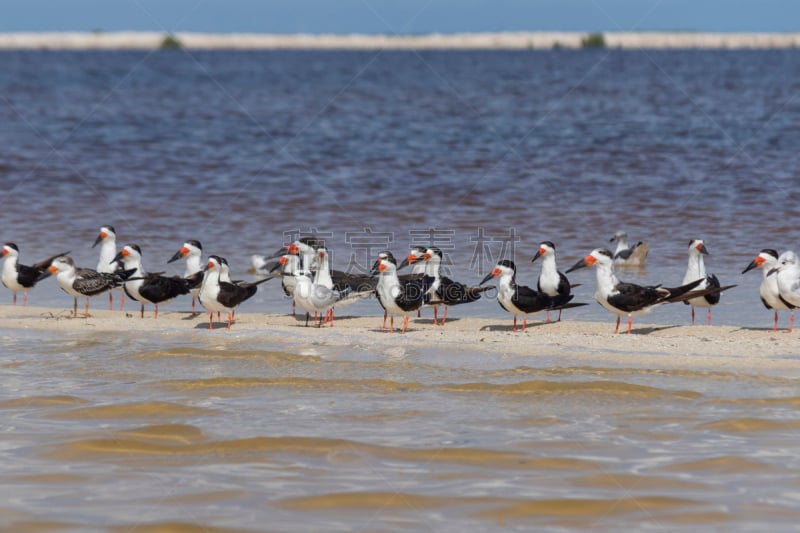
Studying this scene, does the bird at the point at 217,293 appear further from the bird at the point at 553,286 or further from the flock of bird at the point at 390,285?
the bird at the point at 553,286

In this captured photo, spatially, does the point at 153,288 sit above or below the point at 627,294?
below

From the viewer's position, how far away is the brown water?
19.5 feet

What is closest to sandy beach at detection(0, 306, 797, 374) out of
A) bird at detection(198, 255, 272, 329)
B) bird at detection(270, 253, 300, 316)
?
bird at detection(198, 255, 272, 329)

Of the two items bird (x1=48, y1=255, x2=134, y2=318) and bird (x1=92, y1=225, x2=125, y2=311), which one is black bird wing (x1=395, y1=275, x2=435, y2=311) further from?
bird (x1=92, y1=225, x2=125, y2=311)

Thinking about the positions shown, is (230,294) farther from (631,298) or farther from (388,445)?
(388,445)

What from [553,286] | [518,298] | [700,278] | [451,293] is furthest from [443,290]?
[700,278]

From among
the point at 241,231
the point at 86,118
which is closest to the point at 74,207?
the point at 241,231

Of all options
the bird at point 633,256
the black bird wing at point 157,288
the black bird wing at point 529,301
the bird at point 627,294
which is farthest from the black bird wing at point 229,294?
the bird at point 633,256

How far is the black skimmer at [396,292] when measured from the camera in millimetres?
11406

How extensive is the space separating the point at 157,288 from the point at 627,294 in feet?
16.0

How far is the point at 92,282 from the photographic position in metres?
12.4

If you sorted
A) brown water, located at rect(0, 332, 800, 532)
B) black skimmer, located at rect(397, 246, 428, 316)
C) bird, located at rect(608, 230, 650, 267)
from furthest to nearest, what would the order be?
bird, located at rect(608, 230, 650, 267) < black skimmer, located at rect(397, 246, 428, 316) < brown water, located at rect(0, 332, 800, 532)

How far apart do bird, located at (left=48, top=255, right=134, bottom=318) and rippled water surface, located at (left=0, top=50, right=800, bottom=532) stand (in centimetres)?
116

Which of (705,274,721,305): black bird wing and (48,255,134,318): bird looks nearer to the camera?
(705,274,721,305): black bird wing
